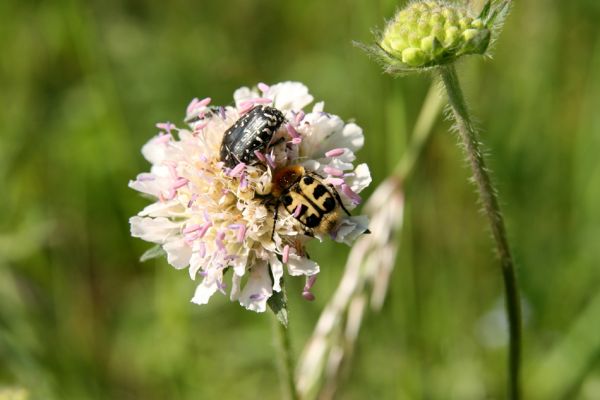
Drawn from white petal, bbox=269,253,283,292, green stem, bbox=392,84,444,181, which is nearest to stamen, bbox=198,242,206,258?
white petal, bbox=269,253,283,292

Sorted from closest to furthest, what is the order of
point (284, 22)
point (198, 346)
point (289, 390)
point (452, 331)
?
point (289, 390), point (452, 331), point (198, 346), point (284, 22)

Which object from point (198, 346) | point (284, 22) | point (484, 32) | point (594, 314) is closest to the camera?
point (484, 32)

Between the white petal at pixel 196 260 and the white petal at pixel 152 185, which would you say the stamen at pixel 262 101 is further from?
the white petal at pixel 196 260

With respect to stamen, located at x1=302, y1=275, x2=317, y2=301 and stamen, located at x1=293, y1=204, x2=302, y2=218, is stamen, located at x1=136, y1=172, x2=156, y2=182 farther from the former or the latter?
stamen, located at x1=302, y1=275, x2=317, y2=301

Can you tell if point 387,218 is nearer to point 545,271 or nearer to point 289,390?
point 289,390

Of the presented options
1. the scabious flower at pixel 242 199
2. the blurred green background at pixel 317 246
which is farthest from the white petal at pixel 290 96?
the blurred green background at pixel 317 246

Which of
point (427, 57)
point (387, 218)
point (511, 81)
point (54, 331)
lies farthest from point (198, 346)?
point (427, 57)

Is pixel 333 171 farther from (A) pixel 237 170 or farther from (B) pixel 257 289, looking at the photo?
(B) pixel 257 289

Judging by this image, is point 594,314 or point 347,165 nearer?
point 347,165
